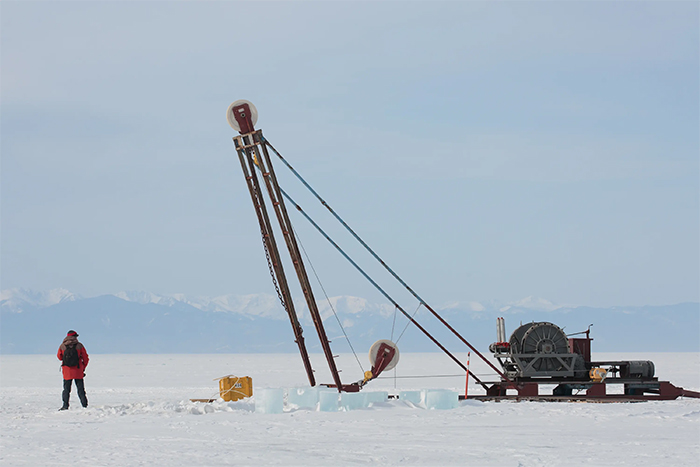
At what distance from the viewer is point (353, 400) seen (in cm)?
1738

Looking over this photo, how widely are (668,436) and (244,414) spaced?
7658 mm

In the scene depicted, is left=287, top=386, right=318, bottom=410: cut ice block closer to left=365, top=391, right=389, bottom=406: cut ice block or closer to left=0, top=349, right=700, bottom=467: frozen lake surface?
left=0, top=349, right=700, bottom=467: frozen lake surface

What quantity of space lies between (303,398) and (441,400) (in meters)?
2.79

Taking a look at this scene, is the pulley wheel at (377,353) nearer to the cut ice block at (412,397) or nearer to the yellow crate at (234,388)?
the cut ice block at (412,397)

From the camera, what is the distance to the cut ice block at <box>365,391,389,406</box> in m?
17.7

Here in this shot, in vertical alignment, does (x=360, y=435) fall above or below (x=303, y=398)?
below

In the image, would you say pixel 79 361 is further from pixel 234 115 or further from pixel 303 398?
pixel 234 115

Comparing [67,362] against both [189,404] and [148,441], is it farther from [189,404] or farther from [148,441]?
[148,441]

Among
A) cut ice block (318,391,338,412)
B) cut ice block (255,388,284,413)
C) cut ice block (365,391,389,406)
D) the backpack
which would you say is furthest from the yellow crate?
the backpack

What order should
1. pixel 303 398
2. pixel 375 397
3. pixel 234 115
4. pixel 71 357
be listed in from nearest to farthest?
pixel 303 398
pixel 71 357
pixel 375 397
pixel 234 115

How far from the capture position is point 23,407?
19000 millimetres

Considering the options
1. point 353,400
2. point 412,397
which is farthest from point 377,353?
point 353,400

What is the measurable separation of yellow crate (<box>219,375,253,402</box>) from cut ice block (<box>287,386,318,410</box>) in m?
1.57

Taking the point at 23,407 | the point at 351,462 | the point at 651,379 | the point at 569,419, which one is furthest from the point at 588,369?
the point at 23,407
